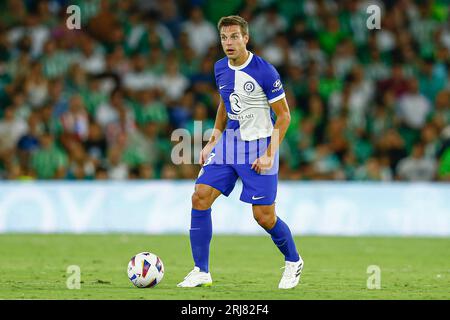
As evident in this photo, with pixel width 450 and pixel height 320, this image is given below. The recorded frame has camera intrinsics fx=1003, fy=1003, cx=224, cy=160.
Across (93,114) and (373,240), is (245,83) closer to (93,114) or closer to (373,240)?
(373,240)

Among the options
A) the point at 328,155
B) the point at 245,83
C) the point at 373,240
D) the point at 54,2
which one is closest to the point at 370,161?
the point at 328,155

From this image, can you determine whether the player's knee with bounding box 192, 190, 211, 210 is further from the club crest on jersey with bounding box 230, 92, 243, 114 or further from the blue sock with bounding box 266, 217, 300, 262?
the club crest on jersey with bounding box 230, 92, 243, 114

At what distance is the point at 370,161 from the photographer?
1741 cm

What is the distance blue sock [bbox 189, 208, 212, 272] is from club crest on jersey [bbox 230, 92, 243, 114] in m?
0.94

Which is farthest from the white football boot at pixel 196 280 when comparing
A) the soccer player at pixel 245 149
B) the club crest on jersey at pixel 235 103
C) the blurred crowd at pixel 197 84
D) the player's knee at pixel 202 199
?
the blurred crowd at pixel 197 84

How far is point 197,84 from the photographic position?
18266 mm

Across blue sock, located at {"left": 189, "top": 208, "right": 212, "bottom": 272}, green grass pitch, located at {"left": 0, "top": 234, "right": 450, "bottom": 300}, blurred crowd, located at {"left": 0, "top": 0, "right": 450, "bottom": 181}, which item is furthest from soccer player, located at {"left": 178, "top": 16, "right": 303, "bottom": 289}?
blurred crowd, located at {"left": 0, "top": 0, "right": 450, "bottom": 181}

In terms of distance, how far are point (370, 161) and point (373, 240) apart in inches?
92.5

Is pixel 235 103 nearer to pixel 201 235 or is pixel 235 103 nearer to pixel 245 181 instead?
pixel 245 181

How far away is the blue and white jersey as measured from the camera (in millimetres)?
8977

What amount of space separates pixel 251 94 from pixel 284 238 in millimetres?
1341

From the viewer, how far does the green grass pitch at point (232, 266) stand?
8.65 m

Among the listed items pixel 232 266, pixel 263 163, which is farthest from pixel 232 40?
pixel 232 266

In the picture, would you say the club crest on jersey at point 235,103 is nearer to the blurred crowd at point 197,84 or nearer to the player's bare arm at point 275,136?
the player's bare arm at point 275,136
